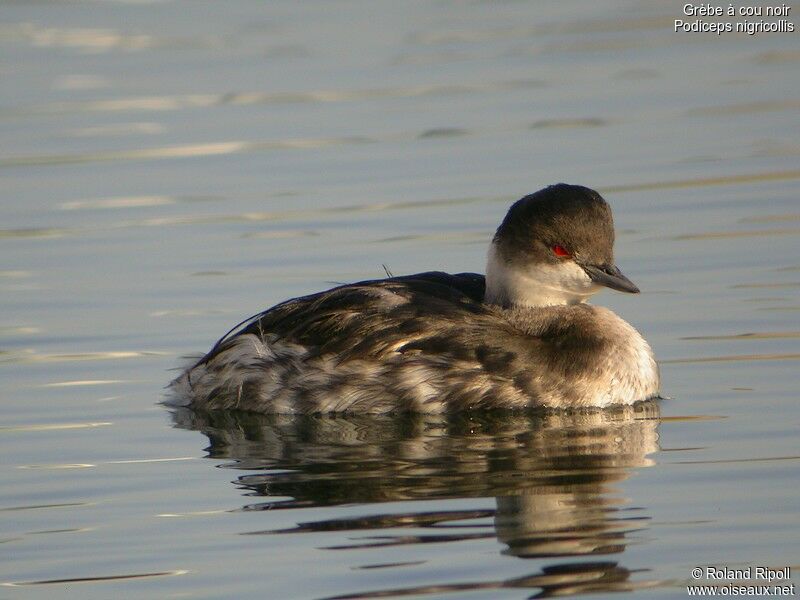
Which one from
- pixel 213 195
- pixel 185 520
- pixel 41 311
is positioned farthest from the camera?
pixel 213 195

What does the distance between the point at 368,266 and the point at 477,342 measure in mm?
3010

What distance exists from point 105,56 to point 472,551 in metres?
14.7

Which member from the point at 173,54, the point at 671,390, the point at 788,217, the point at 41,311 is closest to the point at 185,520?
the point at 671,390

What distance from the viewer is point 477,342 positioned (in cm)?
944

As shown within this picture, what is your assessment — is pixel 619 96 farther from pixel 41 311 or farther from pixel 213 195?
pixel 41 311

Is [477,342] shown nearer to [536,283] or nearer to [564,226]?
[536,283]

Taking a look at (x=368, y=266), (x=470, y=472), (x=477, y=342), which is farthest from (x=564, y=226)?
(x=368, y=266)

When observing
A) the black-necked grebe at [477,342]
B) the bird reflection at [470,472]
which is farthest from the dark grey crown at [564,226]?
the bird reflection at [470,472]

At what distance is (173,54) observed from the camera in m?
20.4

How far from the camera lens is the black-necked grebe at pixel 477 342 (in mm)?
9398

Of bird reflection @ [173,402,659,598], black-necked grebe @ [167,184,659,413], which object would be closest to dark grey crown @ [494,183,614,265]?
black-necked grebe @ [167,184,659,413]

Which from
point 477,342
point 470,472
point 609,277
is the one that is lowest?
point 470,472

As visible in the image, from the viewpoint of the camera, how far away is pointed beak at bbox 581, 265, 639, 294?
9.53 meters

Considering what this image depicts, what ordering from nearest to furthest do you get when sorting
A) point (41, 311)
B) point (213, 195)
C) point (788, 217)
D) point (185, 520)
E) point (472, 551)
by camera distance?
point (472, 551) → point (185, 520) → point (41, 311) → point (788, 217) → point (213, 195)
